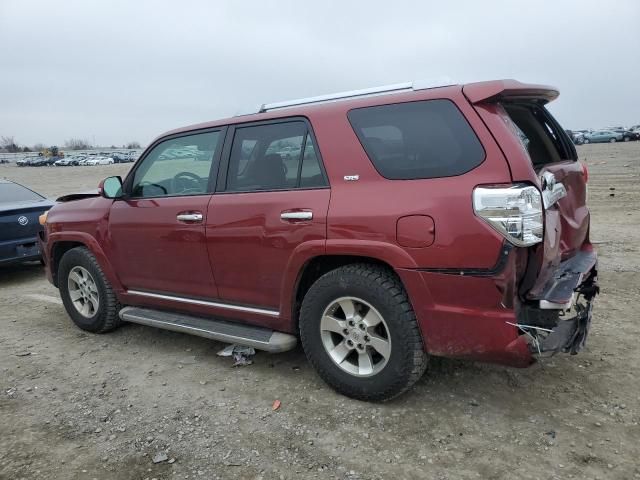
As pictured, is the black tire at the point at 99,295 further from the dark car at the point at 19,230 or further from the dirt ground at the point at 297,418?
the dark car at the point at 19,230

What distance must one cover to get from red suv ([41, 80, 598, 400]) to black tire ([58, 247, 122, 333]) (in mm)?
371

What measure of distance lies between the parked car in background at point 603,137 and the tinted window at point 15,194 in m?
54.5

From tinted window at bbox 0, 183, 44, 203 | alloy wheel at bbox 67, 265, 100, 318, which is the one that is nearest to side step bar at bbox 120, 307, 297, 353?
alloy wheel at bbox 67, 265, 100, 318

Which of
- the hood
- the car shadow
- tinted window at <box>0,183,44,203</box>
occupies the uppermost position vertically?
the hood

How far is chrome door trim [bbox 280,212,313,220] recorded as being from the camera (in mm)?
3314

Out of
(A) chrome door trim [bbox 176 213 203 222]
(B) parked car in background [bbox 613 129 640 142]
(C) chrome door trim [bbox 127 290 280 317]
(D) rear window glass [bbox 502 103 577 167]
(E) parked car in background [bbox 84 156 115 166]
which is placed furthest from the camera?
(E) parked car in background [bbox 84 156 115 166]

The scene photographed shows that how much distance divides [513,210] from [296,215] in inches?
Answer: 52.2

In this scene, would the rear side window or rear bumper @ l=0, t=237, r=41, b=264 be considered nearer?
the rear side window

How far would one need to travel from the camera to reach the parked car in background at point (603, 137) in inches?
2013

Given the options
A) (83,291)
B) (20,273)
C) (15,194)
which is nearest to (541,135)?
(83,291)

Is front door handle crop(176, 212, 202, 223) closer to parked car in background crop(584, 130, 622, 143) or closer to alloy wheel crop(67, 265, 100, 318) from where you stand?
alloy wheel crop(67, 265, 100, 318)

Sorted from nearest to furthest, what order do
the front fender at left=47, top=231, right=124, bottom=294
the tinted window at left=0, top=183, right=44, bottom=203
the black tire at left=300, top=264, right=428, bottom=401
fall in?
1. the black tire at left=300, top=264, right=428, bottom=401
2. the front fender at left=47, top=231, right=124, bottom=294
3. the tinted window at left=0, top=183, right=44, bottom=203

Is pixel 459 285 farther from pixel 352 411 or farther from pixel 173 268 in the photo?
pixel 173 268

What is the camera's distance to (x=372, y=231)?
10.1 ft
